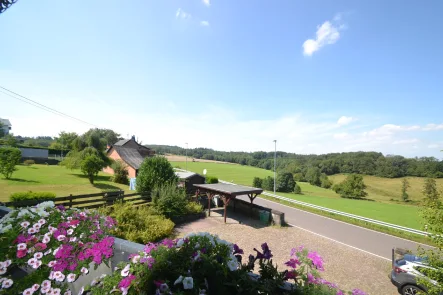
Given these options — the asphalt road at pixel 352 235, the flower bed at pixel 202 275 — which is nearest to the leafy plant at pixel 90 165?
the asphalt road at pixel 352 235

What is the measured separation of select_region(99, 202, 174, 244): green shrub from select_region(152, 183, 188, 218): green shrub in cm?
146

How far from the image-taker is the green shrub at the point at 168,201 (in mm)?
12242

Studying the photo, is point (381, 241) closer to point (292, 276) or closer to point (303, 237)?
point (303, 237)

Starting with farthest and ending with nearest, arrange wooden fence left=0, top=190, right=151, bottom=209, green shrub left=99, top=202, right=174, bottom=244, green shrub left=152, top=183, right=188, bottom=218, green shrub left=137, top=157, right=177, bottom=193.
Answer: green shrub left=137, top=157, right=177, bottom=193
green shrub left=152, top=183, right=188, bottom=218
wooden fence left=0, top=190, right=151, bottom=209
green shrub left=99, top=202, right=174, bottom=244

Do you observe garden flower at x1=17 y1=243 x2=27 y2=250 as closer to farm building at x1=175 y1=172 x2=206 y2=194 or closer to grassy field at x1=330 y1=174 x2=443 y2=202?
farm building at x1=175 y1=172 x2=206 y2=194

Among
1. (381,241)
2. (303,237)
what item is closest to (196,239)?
(303,237)

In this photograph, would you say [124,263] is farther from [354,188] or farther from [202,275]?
[354,188]

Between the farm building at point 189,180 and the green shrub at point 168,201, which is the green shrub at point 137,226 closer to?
the green shrub at point 168,201

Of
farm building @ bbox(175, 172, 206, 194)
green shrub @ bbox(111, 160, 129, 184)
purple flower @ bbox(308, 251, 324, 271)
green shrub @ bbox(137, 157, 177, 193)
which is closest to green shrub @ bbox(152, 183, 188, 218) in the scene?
green shrub @ bbox(137, 157, 177, 193)

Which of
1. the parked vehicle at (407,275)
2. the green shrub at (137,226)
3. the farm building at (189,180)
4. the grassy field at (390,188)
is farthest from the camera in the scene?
the grassy field at (390,188)

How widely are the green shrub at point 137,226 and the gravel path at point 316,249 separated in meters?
1.17

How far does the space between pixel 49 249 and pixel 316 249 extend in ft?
38.1

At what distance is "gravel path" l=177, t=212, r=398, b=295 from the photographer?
781 centimetres

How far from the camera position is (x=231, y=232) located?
11641 millimetres
